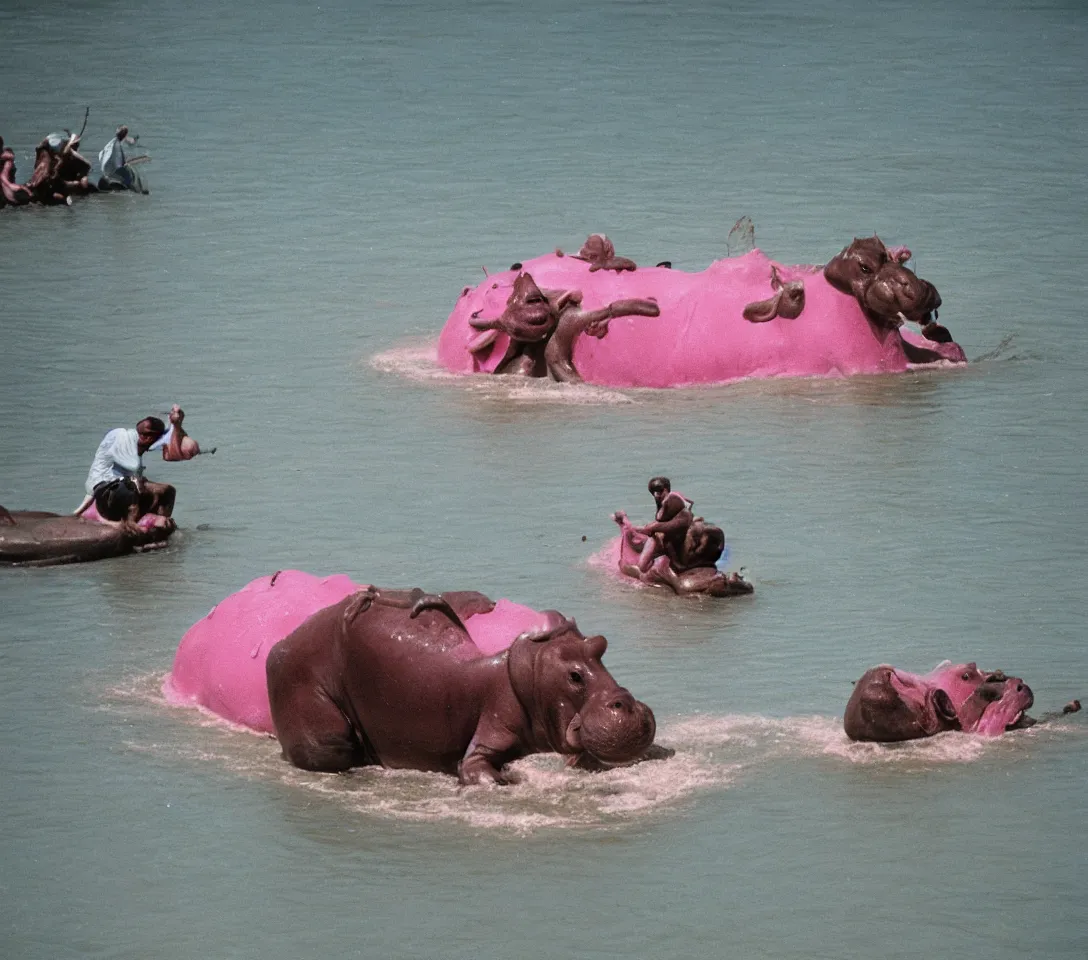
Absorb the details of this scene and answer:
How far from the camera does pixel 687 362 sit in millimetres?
24719

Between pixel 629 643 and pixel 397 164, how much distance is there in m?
15.9

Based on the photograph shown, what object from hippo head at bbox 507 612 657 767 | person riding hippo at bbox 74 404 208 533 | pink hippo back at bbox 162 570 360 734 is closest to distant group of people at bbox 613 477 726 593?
pink hippo back at bbox 162 570 360 734

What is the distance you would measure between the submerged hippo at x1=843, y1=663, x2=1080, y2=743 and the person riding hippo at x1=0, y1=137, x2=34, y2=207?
1783cm

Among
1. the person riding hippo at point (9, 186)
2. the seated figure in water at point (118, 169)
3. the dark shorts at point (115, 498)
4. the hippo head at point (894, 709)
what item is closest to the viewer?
the hippo head at point (894, 709)

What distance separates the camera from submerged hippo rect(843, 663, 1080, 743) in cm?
1661

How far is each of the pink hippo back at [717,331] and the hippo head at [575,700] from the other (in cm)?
899

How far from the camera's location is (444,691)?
16.0 metres

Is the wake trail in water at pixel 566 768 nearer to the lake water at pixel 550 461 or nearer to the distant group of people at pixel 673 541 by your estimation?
the lake water at pixel 550 461

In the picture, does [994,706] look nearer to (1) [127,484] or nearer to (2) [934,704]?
(2) [934,704]

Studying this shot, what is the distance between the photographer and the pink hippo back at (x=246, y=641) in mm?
17109

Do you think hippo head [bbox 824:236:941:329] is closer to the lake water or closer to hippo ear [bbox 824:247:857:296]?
hippo ear [bbox 824:247:857:296]

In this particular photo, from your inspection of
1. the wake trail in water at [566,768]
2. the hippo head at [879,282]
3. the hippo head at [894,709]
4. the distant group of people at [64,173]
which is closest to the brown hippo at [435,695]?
the wake trail in water at [566,768]

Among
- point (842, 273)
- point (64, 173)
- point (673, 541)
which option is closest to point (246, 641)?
point (673, 541)

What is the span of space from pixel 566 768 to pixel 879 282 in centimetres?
903
